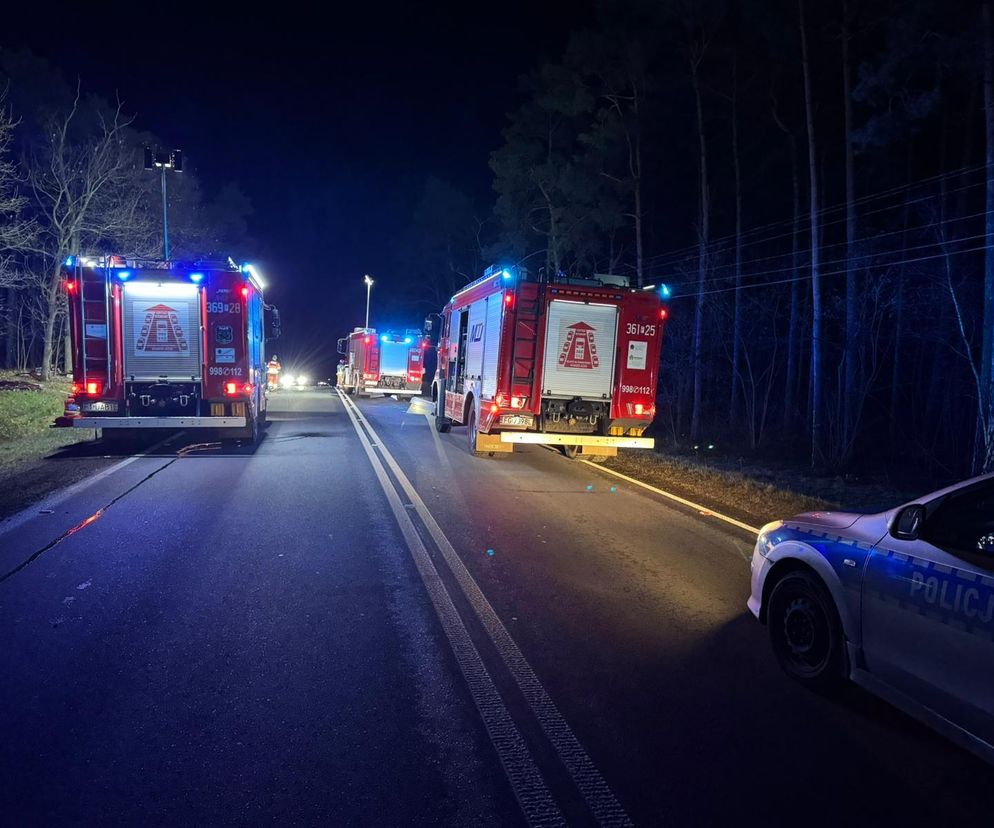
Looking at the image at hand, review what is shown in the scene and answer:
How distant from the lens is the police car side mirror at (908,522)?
11.7 feet

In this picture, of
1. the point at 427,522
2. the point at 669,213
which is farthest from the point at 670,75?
the point at 427,522

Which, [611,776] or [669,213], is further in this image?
[669,213]

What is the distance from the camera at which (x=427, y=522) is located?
8367 millimetres

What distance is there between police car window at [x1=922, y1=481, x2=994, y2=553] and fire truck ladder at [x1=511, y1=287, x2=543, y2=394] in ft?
31.0

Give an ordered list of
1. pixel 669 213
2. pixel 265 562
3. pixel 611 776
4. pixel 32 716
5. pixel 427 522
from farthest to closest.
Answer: pixel 669 213, pixel 427 522, pixel 265 562, pixel 32 716, pixel 611 776

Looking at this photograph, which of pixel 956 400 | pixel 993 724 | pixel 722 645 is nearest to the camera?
pixel 993 724

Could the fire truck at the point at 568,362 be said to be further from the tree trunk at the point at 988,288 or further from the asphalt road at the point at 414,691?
the tree trunk at the point at 988,288

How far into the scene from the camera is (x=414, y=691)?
4.11m

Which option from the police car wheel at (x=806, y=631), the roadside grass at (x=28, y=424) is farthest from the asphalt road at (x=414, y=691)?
the roadside grass at (x=28, y=424)

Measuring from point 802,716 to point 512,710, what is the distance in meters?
1.58

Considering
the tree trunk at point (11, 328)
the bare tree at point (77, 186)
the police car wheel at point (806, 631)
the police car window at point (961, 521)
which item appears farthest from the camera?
the tree trunk at point (11, 328)

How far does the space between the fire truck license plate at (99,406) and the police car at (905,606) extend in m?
12.2

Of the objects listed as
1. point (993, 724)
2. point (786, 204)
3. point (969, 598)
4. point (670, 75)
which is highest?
point (670, 75)

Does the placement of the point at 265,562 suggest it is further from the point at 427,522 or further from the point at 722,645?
the point at 722,645
